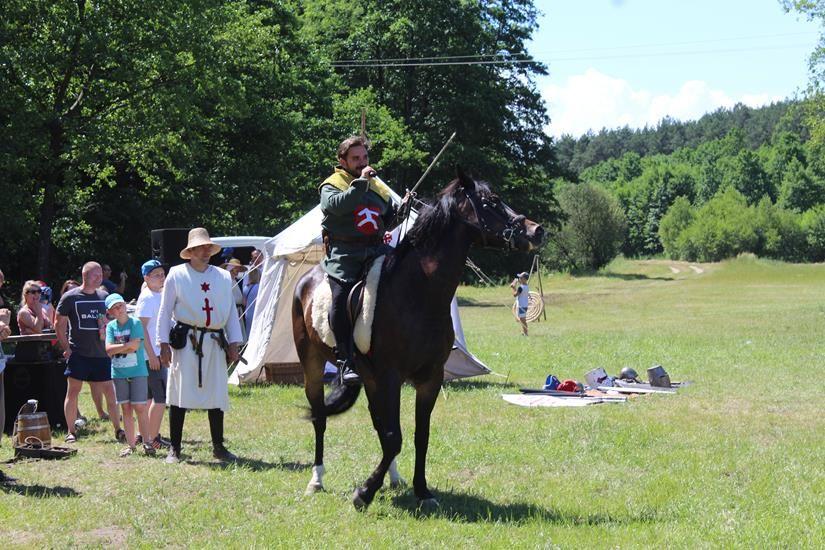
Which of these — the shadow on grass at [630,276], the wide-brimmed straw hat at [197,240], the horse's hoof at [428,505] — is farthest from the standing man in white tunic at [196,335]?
the shadow on grass at [630,276]

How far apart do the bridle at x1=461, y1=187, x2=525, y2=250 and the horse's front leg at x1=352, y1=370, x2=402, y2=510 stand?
1242mm

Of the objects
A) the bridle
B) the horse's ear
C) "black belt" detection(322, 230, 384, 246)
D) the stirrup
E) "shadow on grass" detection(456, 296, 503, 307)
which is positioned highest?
the horse's ear

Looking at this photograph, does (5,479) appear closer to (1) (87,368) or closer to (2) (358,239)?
(1) (87,368)

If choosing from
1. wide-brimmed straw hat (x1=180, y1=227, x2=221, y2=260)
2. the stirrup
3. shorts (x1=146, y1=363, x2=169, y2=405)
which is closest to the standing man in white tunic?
wide-brimmed straw hat (x1=180, y1=227, x2=221, y2=260)

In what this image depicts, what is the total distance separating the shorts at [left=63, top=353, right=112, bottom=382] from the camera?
10148 millimetres

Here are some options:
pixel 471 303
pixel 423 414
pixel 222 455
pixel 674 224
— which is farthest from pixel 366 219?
pixel 674 224

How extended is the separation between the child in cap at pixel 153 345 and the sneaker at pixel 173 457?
1.80ft

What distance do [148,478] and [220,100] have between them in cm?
2351

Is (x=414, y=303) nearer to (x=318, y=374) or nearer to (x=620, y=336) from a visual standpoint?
(x=318, y=374)

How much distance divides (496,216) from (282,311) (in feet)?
A: 28.3

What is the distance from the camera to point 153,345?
9.89 m

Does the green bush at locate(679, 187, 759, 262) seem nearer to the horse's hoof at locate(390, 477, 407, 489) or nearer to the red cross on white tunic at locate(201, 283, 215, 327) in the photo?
the red cross on white tunic at locate(201, 283, 215, 327)

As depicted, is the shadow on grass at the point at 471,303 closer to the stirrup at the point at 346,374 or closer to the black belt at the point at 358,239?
the stirrup at the point at 346,374

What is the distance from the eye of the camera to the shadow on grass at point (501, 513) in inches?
258
